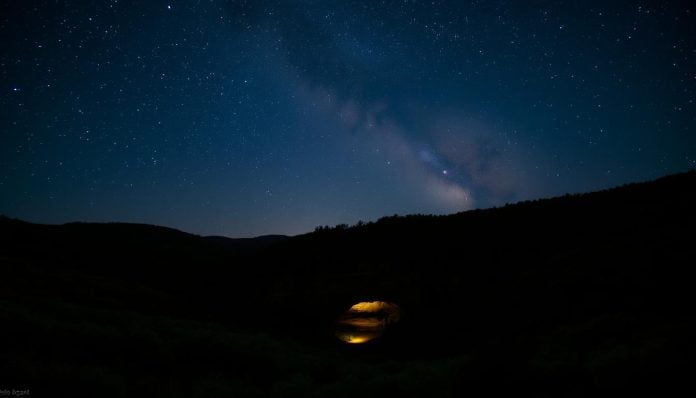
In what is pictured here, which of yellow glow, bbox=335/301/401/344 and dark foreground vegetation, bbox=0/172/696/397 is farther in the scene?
yellow glow, bbox=335/301/401/344

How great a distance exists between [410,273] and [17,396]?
16.3 metres

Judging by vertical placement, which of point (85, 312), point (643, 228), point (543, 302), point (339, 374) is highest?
point (643, 228)

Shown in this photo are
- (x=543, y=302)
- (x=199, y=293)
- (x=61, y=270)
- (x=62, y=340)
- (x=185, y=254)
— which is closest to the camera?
(x=62, y=340)

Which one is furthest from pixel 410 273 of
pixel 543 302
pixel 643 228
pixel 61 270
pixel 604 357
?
pixel 61 270

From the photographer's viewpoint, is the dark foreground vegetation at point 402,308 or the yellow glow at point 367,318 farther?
the yellow glow at point 367,318

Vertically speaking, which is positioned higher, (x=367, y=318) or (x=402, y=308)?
(x=402, y=308)

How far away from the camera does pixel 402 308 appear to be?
57.9ft

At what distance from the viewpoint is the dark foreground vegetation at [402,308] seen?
5.81m

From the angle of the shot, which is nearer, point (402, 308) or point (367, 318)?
point (402, 308)

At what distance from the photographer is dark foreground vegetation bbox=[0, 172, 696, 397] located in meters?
5.81

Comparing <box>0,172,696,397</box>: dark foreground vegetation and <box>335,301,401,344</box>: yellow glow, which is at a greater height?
<box>0,172,696,397</box>: dark foreground vegetation

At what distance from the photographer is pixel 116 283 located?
20.3 meters

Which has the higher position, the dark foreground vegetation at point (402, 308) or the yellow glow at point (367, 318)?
the dark foreground vegetation at point (402, 308)

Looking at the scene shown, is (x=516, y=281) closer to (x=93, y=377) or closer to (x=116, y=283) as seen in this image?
(x=93, y=377)
